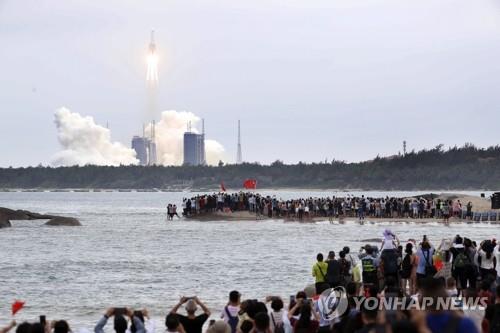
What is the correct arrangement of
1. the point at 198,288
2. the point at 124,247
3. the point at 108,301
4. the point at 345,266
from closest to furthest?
the point at 345,266, the point at 108,301, the point at 198,288, the point at 124,247

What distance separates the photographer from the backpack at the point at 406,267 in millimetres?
19969

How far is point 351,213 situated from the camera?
68000 millimetres

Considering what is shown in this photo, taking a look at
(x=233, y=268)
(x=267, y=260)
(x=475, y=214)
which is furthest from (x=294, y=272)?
(x=475, y=214)

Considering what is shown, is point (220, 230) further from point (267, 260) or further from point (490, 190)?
point (490, 190)

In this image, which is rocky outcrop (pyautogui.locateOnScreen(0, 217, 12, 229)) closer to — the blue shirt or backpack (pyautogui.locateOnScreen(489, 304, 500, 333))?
the blue shirt

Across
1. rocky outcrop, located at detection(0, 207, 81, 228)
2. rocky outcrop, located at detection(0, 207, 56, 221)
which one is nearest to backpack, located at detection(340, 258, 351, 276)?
rocky outcrop, located at detection(0, 207, 81, 228)

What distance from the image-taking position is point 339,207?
2611 inches

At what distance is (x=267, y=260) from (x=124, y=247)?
12.9 m

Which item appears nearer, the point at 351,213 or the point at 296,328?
the point at 296,328

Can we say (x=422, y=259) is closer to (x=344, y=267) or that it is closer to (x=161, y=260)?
(x=344, y=267)

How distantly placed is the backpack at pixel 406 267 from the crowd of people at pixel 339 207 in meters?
39.9

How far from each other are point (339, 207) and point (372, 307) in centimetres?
5422

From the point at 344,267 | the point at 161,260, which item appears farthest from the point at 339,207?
the point at 344,267

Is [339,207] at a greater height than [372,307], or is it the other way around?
[339,207]
